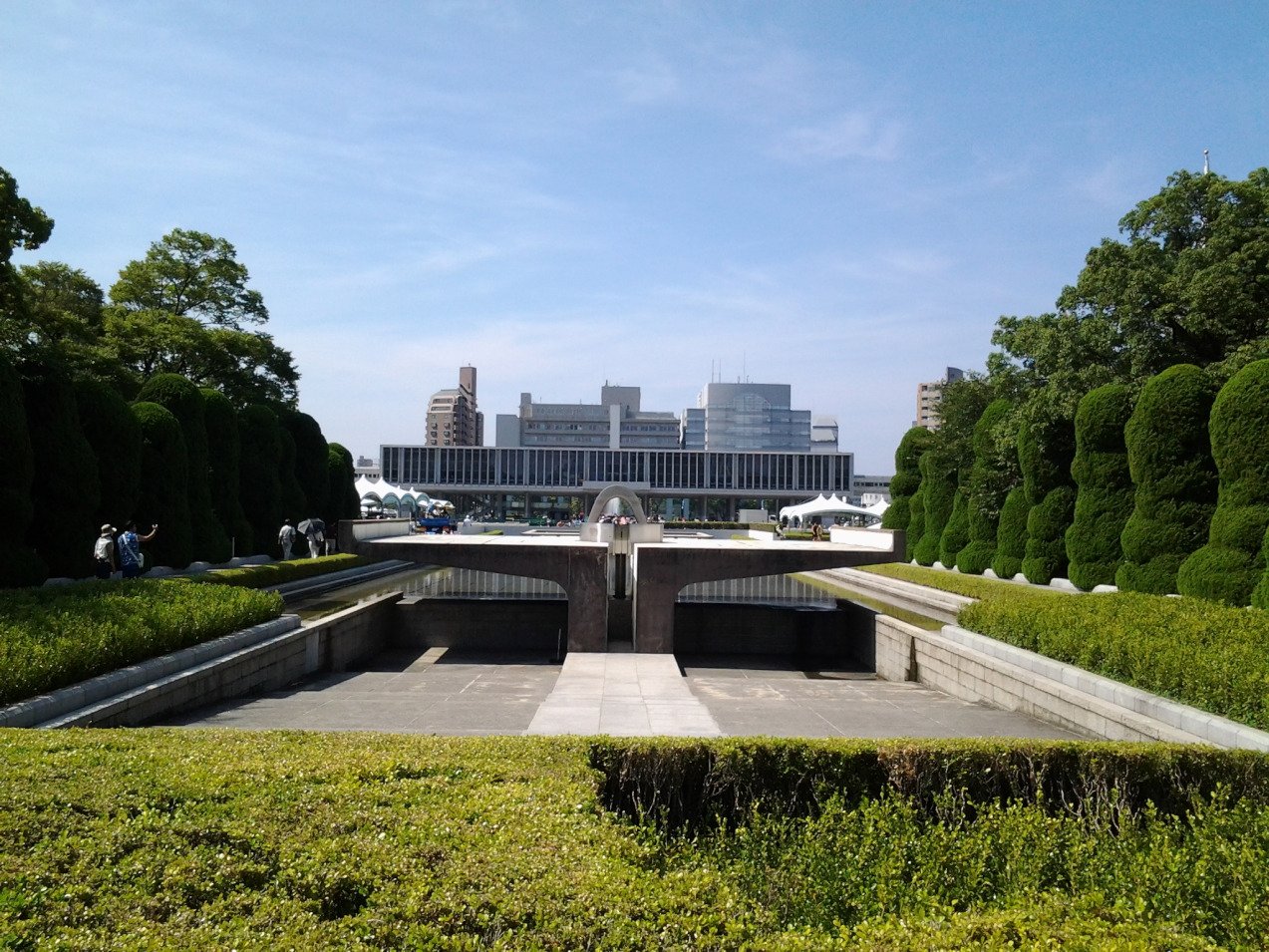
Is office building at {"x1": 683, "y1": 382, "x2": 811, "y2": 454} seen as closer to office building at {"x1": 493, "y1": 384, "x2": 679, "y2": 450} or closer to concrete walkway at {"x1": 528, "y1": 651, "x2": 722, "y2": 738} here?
office building at {"x1": 493, "y1": 384, "x2": 679, "y2": 450}

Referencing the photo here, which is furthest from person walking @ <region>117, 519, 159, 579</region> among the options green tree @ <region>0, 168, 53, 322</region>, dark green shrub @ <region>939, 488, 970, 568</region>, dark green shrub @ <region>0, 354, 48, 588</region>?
dark green shrub @ <region>939, 488, 970, 568</region>

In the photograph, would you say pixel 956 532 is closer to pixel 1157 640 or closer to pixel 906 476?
pixel 906 476

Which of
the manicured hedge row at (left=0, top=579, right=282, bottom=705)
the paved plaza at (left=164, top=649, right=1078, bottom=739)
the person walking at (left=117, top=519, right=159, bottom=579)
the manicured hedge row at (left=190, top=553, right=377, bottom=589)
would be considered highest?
the person walking at (left=117, top=519, right=159, bottom=579)

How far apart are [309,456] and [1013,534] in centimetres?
2445

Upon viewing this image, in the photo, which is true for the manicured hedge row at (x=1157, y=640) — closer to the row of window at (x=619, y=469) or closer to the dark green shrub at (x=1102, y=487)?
the dark green shrub at (x=1102, y=487)

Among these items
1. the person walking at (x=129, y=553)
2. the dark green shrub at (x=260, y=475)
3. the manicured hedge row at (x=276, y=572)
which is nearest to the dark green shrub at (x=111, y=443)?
the manicured hedge row at (x=276, y=572)

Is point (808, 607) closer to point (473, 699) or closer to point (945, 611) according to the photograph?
point (945, 611)

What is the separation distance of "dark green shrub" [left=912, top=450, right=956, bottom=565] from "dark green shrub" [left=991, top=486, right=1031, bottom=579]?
5003 mm

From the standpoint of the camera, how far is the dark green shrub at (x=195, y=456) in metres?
23.8

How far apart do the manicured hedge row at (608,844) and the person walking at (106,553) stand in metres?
11.5

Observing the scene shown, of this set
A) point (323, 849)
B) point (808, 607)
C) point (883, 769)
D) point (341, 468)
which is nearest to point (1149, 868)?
point (883, 769)

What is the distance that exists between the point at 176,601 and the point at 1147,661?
1278cm

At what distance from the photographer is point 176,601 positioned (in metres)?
12.7

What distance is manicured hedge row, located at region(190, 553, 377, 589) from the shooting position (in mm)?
20031
